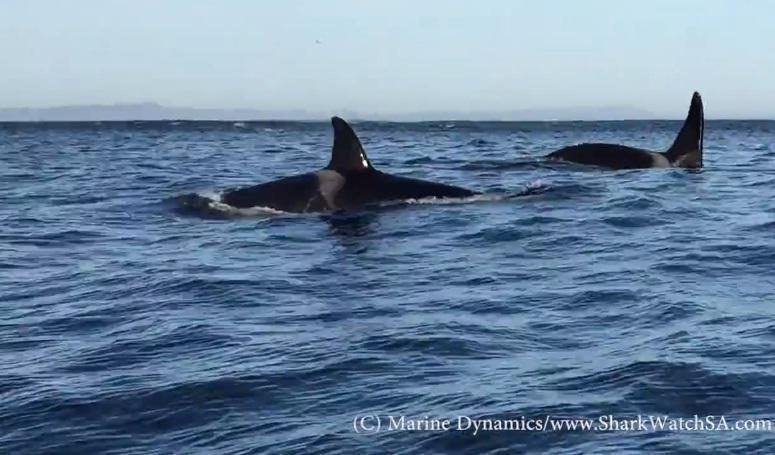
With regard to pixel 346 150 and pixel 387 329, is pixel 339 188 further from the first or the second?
pixel 387 329

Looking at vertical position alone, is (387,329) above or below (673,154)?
below

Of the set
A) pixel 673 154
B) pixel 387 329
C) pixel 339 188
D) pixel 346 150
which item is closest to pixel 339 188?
pixel 339 188

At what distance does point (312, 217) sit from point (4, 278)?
5.57 m

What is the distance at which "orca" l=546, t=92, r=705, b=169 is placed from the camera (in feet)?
85.9

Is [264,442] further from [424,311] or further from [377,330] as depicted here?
[424,311]

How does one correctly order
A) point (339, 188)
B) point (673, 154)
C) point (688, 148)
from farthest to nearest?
point (673, 154), point (688, 148), point (339, 188)

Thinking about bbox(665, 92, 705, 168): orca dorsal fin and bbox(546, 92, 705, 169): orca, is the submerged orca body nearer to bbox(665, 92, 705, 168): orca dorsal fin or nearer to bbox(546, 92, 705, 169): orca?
bbox(546, 92, 705, 169): orca

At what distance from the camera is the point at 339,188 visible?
18.4 meters

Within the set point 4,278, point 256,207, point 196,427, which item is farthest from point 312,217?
point 196,427

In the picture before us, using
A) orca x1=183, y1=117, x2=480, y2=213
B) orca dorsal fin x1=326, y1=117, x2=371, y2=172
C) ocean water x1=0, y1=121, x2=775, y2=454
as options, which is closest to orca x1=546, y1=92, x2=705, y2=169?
ocean water x1=0, y1=121, x2=775, y2=454

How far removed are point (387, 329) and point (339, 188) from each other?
344 inches

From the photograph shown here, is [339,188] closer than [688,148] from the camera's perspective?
Yes

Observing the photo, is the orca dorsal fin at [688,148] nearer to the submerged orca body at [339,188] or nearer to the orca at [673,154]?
the orca at [673,154]

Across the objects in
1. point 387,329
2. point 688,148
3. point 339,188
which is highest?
point 688,148
